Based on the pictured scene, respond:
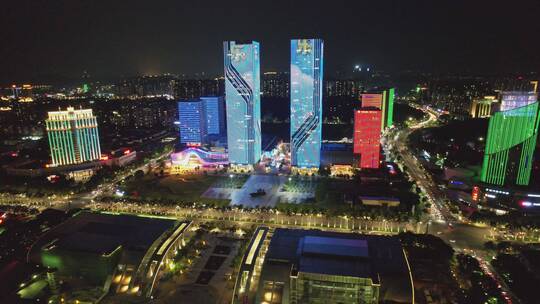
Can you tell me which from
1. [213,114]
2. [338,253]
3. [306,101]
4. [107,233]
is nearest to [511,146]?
[306,101]

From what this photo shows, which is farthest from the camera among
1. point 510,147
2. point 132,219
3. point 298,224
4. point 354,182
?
point 354,182

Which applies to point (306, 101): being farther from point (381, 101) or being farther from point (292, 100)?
point (381, 101)

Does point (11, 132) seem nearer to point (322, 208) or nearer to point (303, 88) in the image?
point (303, 88)

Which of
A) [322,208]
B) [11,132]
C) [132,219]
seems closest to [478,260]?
[322,208]

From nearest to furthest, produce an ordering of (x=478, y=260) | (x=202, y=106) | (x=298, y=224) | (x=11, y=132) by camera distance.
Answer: (x=478, y=260), (x=298, y=224), (x=202, y=106), (x=11, y=132)

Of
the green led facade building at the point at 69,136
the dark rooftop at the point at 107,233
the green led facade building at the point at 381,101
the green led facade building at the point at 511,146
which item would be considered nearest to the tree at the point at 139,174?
the green led facade building at the point at 69,136
